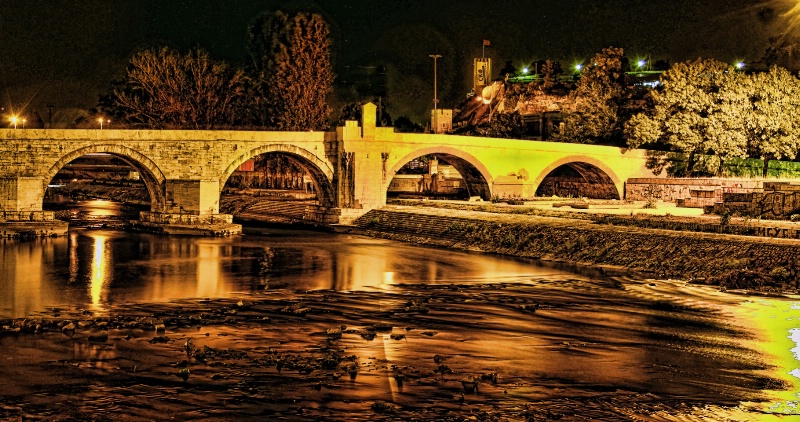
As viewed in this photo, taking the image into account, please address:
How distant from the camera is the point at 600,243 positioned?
35031 mm

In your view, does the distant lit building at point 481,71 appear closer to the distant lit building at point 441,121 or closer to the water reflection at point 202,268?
the distant lit building at point 441,121

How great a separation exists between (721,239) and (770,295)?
14.5 feet

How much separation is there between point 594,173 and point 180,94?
2715 cm

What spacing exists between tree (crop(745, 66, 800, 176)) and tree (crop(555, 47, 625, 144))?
11.2 m

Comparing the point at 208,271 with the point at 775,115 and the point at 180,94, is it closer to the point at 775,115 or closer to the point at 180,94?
the point at 180,94

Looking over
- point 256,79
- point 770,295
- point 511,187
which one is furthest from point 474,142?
point 770,295

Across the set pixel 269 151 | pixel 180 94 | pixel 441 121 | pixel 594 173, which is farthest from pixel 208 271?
pixel 441 121

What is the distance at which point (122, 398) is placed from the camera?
16.5 metres

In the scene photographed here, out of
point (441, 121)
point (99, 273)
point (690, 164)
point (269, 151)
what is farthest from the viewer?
point (441, 121)

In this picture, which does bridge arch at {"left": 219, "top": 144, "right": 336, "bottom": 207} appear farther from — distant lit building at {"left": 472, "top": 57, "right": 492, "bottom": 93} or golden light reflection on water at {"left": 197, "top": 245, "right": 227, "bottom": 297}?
distant lit building at {"left": 472, "top": 57, "right": 492, "bottom": 93}

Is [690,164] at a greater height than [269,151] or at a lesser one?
greater

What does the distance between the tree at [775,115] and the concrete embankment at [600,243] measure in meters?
19.2

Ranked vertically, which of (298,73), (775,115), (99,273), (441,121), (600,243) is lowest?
(99,273)

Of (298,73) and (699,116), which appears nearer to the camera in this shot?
(699,116)
